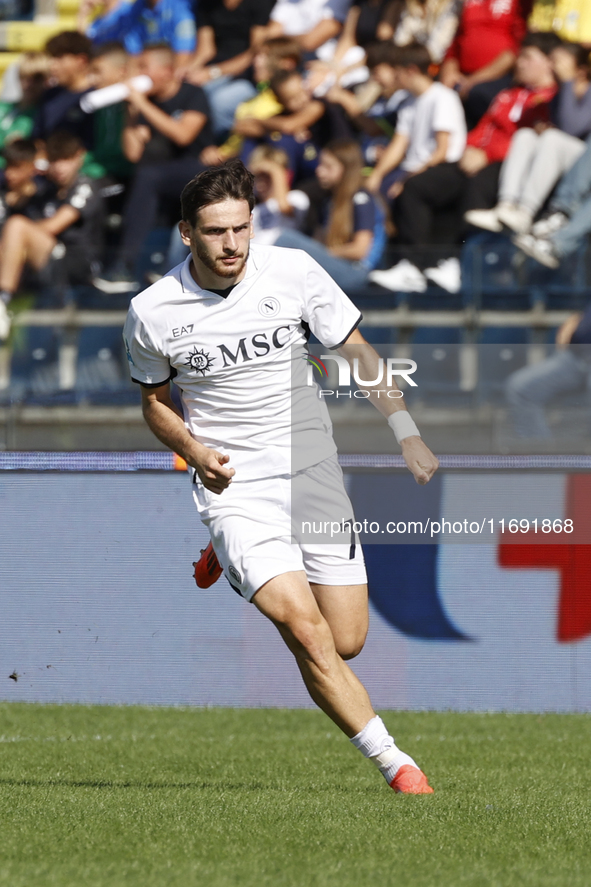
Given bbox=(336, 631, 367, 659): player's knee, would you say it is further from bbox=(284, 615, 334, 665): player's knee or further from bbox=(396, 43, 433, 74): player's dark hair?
bbox=(396, 43, 433, 74): player's dark hair

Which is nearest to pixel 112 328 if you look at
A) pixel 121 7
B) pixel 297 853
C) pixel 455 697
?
pixel 455 697

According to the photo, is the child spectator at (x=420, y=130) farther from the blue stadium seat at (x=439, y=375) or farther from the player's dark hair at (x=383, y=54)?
the blue stadium seat at (x=439, y=375)

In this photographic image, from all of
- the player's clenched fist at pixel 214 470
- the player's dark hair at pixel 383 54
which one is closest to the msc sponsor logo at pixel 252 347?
the player's clenched fist at pixel 214 470

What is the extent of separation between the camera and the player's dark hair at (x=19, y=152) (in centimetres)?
1049

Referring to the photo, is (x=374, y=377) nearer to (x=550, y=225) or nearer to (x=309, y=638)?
(x=309, y=638)

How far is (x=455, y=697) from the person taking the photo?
6.95m

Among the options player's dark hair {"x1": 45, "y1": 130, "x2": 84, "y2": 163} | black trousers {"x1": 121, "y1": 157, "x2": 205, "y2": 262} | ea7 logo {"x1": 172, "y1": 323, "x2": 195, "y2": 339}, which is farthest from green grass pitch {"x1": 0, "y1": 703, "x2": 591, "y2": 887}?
player's dark hair {"x1": 45, "y1": 130, "x2": 84, "y2": 163}

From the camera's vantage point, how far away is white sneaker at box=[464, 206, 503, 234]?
8.96m

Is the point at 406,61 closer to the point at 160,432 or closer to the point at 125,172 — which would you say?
the point at 125,172

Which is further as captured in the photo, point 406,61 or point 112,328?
point 406,61

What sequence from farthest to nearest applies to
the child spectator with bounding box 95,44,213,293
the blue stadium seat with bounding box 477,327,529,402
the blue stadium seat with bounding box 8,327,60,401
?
the child spectator with bounding box 95,44,213,293 → the blue stadium seat with bounding box 8,327,60,401 → the blue stadium seat with bounding box 477,327,529,402

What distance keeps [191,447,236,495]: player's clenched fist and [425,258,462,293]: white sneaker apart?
394cm

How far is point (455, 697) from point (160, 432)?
303cm

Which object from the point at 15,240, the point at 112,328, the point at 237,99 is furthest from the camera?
the point at 237,99
